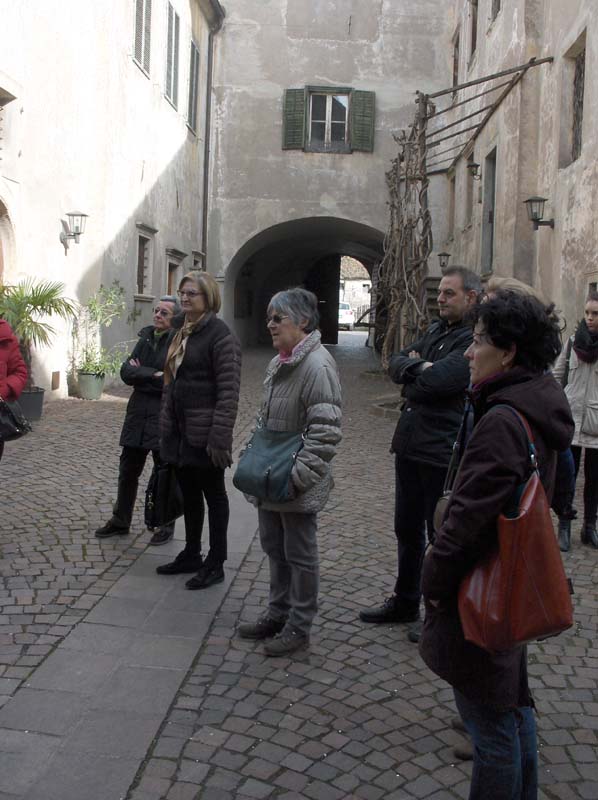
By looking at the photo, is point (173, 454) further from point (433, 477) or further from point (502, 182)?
point (502, 182)

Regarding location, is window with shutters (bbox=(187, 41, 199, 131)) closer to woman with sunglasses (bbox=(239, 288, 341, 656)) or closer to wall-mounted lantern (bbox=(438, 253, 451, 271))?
wall-mounted lantern (bbox=(438, 253, 451, 271))

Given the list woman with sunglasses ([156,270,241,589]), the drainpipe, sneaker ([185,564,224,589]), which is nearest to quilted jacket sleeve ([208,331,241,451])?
woman with sunglasses ([156,270,241,589])

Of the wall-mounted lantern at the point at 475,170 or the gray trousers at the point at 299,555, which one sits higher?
the wall-mounted lantern at the point at 475,170

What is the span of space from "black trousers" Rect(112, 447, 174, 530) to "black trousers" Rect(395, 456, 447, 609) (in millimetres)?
1953

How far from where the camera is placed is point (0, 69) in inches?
402

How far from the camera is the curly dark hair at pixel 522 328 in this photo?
7.23ft

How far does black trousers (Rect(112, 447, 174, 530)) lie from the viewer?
5.55m

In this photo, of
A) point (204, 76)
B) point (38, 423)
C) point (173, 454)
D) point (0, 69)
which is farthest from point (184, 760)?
point (204, 76)

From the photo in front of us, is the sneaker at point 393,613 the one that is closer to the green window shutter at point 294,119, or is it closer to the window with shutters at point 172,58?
the window with shutters at point 172,58

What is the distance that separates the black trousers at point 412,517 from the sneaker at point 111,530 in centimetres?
213

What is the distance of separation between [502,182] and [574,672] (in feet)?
38.0

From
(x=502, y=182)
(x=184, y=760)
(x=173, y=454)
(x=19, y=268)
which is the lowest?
(x=184, y=760)

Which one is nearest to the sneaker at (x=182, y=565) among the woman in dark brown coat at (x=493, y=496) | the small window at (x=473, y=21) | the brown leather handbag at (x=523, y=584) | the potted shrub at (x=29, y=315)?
the woman in dark brown coat at (x=493, y=496)

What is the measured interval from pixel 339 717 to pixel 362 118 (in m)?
19.3
